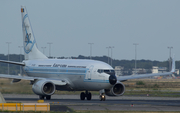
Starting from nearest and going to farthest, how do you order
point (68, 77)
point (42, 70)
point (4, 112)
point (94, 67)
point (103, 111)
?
point (4, 112)
point (103, 111)
point (94, 67)
point (68, 77)
point (42, 70)

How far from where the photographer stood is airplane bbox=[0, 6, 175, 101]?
3769 cm

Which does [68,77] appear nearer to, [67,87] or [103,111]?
[67,87]

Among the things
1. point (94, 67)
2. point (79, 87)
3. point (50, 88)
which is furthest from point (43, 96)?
point (94, 67)

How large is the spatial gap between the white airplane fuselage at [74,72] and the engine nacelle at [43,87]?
1922mm

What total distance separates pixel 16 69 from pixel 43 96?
124359mm

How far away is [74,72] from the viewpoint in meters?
41.4

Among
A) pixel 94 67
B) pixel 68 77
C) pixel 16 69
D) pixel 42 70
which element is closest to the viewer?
pixel 94 67

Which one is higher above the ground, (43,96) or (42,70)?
(42,70)

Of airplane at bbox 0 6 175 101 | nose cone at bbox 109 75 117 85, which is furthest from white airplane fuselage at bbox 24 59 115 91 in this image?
nose cone at bbox 109 75 117 85

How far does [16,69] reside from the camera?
6403 inches

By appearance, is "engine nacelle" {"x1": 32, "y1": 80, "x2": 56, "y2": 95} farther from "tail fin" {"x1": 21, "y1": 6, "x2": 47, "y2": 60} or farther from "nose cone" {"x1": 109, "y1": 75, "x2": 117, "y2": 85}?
"tail fin" {"x1": 21, "y1": 6, "x2": 47, "y2": 60}

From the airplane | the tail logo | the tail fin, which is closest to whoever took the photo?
the airplane

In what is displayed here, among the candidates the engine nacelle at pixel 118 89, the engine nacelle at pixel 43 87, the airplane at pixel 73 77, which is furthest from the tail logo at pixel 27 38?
the engine nacelle at pixel 118 89

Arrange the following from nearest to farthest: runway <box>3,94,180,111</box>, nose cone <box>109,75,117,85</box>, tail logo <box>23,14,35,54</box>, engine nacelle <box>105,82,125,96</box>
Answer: runway <box>3,94,180,111</box> < nose cone <box>109,75,117,85</box> < engine nacelle <box>105,82,125,96</box> < tail logo <box>23,14,35,54</box>
